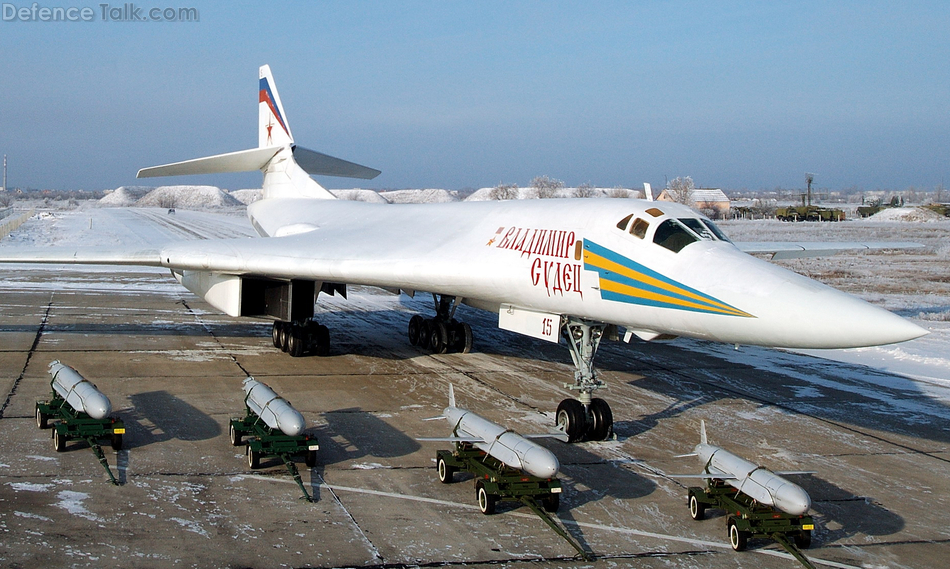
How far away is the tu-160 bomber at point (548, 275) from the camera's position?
7.79 m

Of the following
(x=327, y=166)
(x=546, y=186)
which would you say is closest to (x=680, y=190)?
(x=546, y=186)

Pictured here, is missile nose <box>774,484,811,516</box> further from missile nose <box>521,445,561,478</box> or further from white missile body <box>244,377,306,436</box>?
white missile body <box>244,377,306,436</box>

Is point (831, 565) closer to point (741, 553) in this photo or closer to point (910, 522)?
point (741, 553)

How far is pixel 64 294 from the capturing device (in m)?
22.2

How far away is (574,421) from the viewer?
933cm

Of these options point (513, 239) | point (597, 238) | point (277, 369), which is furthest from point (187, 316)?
point (597, 238)

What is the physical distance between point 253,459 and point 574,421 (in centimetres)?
347

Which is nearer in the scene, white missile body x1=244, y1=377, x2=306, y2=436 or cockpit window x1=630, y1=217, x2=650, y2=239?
white missile body x1=244, y1=377, x2=306, y2=436

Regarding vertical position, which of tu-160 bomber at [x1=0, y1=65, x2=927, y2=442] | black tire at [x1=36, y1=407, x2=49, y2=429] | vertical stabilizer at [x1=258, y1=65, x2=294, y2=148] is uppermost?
vertical stabilizer at [x1=258, y1=65, x2=294, y2=148]

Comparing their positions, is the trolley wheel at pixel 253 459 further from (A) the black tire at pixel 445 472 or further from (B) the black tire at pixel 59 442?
(B) the black tire at pixel 59 442

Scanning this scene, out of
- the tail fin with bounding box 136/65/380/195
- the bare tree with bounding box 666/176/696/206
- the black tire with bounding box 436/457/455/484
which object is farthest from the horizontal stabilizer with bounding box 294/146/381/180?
the bare tree with bounding box 666/176/696/206

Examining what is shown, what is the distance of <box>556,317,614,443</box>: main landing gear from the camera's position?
369 inches

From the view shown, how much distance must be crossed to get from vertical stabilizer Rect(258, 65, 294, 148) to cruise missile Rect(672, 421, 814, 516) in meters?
15.6

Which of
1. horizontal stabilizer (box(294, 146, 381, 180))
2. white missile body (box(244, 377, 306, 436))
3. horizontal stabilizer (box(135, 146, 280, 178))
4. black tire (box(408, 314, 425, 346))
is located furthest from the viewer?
horizontal stabilizer (box(294, 146, 381, 180))
